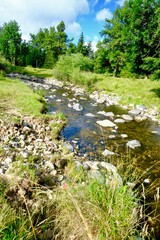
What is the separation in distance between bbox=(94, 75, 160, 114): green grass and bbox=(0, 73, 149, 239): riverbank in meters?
11.1

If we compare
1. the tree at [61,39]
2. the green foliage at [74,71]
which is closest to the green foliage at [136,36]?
the green foliage at [74,71]

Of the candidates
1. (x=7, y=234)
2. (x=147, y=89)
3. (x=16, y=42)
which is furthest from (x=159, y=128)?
(x=16, y=42)

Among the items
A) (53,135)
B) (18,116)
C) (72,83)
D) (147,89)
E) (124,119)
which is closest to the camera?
(53,135)

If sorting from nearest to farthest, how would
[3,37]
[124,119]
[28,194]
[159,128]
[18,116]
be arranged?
1. [28,194]
2. [18,116]
3. [159,128]
4. [124,119]
5. [3,37]

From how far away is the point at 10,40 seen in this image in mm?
42625

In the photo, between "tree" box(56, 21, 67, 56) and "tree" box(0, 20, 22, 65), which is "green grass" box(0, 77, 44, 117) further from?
"tree" box(56, 21, 67, 56)

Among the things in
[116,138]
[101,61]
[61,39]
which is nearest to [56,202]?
[116,138]

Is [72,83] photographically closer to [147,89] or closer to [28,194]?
[147,89]

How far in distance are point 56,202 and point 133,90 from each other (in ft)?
55.2

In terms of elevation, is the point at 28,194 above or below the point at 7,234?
below

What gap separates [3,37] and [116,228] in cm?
4697

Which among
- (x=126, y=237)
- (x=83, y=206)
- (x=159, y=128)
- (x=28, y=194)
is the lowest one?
(x=159, y=128)

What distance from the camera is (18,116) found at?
725cm

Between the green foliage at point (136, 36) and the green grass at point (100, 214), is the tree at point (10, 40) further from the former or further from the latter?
the green grass at point (100, 214)
